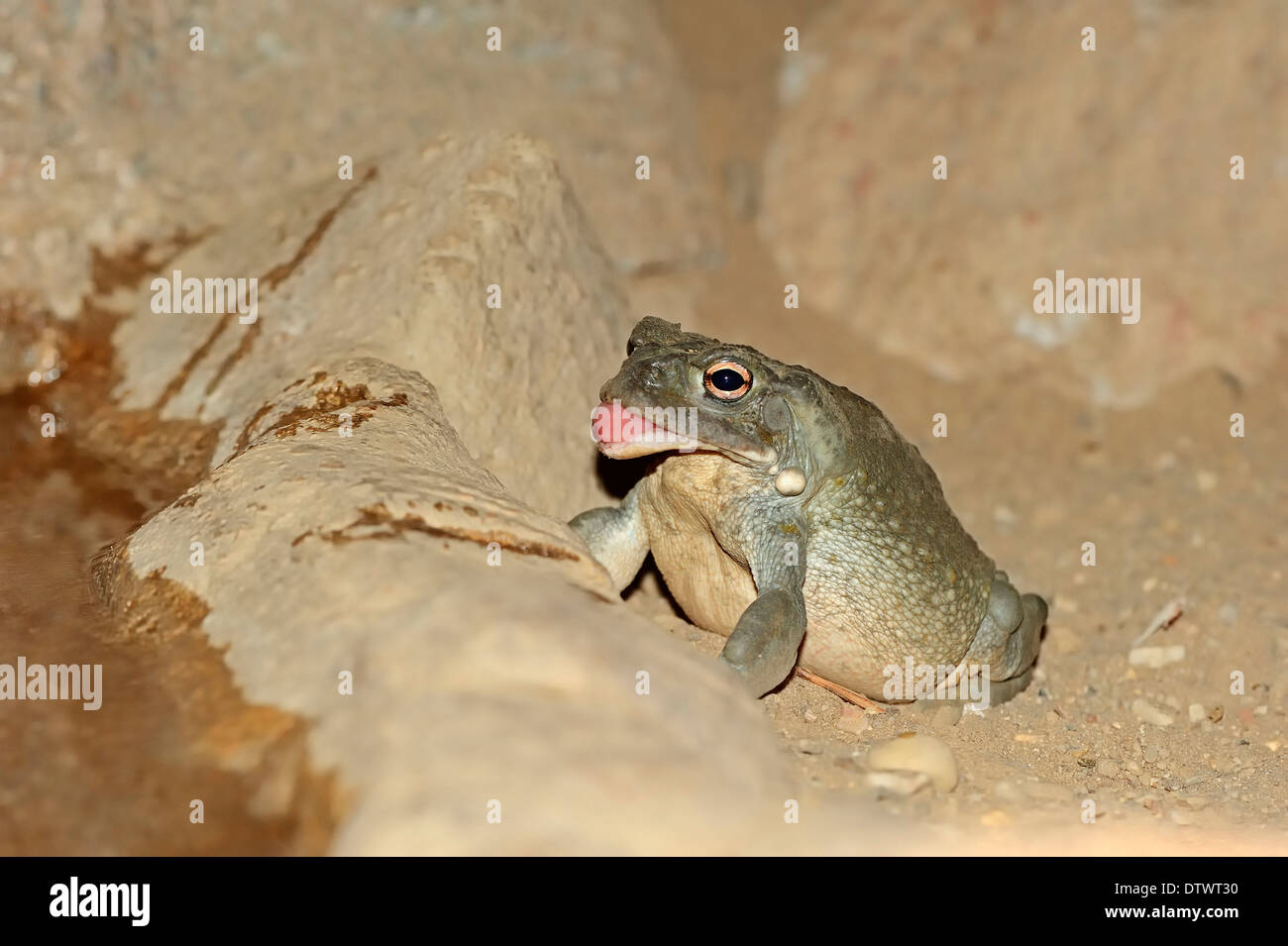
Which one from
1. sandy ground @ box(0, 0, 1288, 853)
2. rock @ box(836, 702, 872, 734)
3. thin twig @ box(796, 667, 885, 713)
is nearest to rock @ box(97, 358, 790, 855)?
sandy ground @ box(0, 0, 1288, 853)

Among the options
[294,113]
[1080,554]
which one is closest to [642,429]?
[1080,554]

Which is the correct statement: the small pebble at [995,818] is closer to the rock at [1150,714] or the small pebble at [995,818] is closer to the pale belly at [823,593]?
the pale belly at [823,593]

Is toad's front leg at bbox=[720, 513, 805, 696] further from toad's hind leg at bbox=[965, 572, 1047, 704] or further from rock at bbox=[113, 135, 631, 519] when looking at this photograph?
rock at bbox=[113, 135, 631, 519]

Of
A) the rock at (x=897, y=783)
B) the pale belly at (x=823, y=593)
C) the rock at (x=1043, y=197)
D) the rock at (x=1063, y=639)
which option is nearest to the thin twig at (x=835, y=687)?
the pale belly at (x=823, y=593)

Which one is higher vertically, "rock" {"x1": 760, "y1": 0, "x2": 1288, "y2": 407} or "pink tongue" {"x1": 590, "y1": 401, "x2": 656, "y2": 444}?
"rock" {"x1": 760, "y1": 0, "x2": 1288, "y2": 407}

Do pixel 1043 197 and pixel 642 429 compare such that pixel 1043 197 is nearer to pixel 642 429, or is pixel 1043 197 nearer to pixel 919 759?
pixel 642 429
